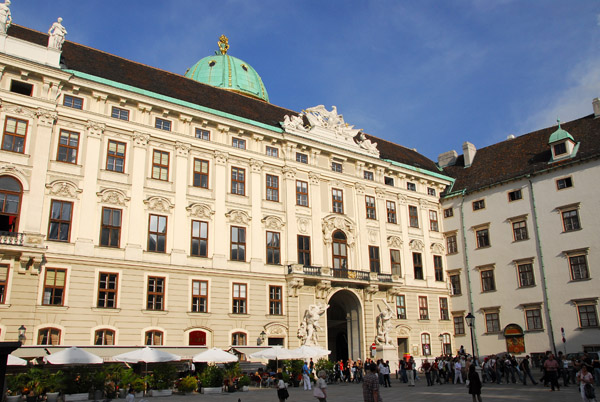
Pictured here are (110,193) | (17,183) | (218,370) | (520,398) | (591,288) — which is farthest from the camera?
(591,288)

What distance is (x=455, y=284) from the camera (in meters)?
46.9

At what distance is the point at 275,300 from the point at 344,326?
341 inches

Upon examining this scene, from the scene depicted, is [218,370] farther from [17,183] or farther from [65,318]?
[17,183]

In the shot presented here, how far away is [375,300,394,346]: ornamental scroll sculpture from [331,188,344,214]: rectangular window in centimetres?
769

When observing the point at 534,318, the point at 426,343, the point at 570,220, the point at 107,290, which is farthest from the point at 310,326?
the point at 570,220

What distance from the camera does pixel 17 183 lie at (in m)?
28.5

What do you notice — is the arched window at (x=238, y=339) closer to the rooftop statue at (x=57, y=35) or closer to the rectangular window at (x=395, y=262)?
the rectangular window at (x=395, y=262)

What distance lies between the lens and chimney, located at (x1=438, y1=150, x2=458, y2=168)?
53.8 metres

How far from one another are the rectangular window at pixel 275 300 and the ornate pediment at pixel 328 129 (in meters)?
11.9

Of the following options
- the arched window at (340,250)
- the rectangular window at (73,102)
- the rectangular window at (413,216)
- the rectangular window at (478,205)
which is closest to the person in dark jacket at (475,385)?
the arched window at (340,250)

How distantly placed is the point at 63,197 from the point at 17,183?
238 cm

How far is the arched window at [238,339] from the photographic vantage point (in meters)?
33.5

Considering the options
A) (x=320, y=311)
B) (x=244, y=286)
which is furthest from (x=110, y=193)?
(x=320, y=311)

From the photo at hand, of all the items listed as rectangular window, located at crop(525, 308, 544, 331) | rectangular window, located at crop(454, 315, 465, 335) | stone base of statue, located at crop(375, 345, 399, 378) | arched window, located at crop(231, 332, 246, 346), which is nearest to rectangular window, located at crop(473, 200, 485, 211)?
rectangular window, located at crop(454, 315, 465, 335)
